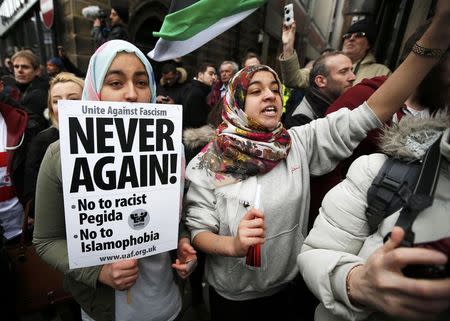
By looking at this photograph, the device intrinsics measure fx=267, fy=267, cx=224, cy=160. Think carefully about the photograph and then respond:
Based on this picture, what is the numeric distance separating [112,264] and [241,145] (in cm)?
79

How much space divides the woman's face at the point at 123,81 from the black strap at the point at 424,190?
1.04 meters

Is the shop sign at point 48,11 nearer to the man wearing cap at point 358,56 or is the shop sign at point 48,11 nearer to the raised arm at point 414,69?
the man wearing cap at point 358,56

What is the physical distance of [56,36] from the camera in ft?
20.2

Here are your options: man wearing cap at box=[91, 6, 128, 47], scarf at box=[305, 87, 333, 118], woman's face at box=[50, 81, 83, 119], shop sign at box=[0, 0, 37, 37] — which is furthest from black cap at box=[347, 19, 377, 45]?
shop sign at box=[0, 0, 37, 37]

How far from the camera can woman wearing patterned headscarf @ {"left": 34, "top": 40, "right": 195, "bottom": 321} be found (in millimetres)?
1110

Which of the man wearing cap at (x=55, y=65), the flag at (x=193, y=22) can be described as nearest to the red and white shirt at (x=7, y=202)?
the flag at (x=193, y=22)

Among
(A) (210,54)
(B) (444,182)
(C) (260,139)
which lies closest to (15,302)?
(C) (260,139)

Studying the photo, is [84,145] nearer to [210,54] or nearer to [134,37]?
[134,37]

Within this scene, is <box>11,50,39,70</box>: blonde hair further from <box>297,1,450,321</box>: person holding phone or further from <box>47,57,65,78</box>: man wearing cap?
<box>297,1,450,321</box>: person holding phone

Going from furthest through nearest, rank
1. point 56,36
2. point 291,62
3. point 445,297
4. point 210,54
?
point 210,54 < point 56,36 < point 291,62 < point 445,297

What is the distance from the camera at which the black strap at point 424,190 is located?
0.72 metres

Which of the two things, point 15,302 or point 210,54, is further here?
point 210,54

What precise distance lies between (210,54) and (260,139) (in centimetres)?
788

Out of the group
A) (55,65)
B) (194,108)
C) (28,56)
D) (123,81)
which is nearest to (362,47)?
(194,108)
